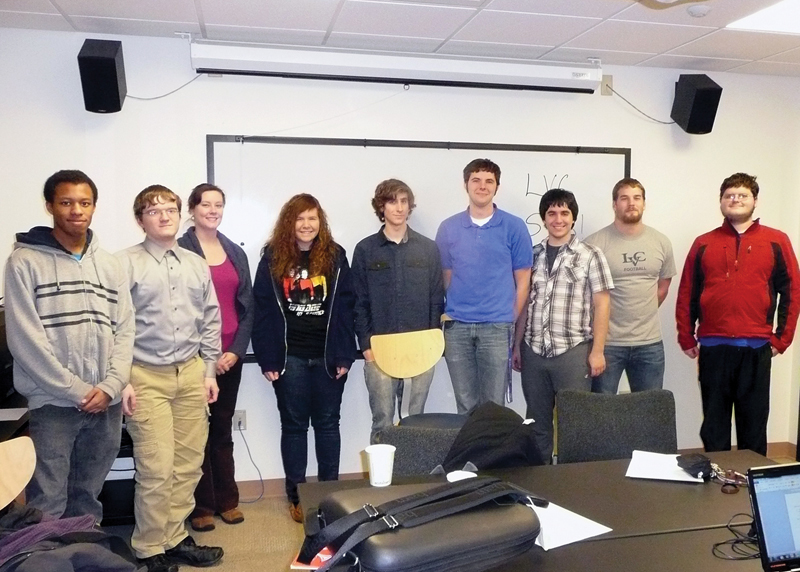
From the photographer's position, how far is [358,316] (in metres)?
3.24

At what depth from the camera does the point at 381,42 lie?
3.43m

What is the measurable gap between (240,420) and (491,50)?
2542mm

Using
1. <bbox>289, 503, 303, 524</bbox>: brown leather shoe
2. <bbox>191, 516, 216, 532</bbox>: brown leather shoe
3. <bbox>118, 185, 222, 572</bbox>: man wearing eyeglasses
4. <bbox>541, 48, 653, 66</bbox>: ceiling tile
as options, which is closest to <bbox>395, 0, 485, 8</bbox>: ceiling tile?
<bbox>541, 48, 653, 66</bbox>: ceiling tile

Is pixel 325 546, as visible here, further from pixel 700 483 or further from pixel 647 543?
pixel 700 483

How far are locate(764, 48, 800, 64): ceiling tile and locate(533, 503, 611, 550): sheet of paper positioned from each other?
3395 mm

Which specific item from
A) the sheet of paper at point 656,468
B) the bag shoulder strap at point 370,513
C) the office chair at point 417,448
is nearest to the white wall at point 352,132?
the office chair at point 417,448

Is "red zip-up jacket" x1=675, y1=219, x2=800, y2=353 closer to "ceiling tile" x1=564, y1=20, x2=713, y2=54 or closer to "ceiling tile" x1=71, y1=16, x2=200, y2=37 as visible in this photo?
"ceiling tile" x1=564, y1=20, x2=713, y2=54

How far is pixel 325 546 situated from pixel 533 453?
0.84 meters

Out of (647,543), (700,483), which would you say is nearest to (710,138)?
(700,483)

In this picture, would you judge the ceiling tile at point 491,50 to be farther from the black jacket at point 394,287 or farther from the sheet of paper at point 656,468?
the sheet of paper at point 656,468

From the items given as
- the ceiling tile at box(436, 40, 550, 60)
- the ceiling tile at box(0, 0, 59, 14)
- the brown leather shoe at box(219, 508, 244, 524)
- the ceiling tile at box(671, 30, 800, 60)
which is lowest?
the brown leather shoe at box(219, 508, 244, 524)

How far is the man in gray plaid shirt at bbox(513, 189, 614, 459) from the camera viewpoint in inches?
125

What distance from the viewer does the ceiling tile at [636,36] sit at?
3.23 meters

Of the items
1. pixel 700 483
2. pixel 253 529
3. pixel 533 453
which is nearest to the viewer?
pixel 700 483
